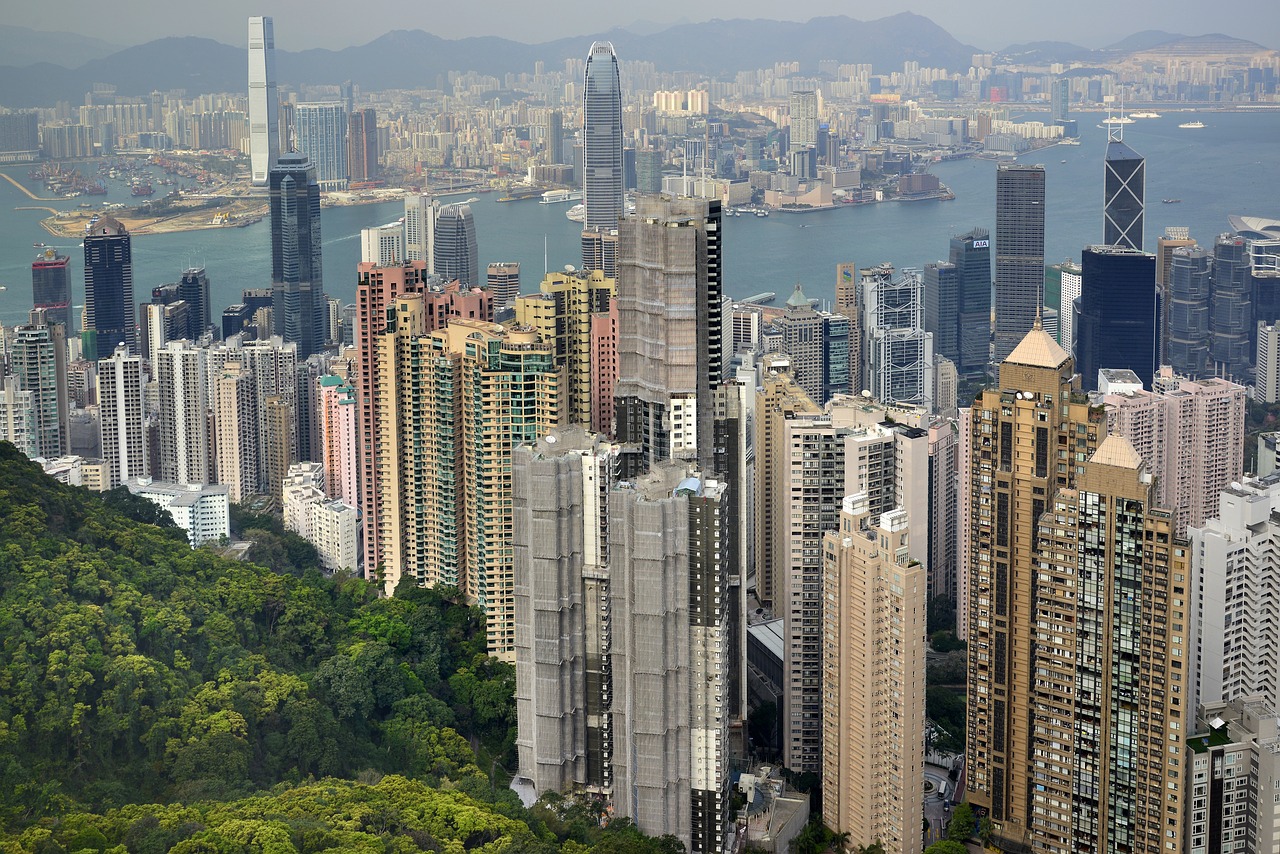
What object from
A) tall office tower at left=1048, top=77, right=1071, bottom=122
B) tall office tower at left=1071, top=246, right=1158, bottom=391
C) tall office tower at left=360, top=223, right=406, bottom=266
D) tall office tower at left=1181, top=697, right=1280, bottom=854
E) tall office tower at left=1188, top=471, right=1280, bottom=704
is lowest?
tall office tower at left=1181, top=697, right=1280, bottom=854

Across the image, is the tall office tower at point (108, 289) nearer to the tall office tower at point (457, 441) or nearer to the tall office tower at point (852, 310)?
the tall office tower at point (457, 441)

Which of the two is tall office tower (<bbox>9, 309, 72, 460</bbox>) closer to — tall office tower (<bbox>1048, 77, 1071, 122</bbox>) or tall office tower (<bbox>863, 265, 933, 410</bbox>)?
tall office tower (<bbox>863, 265, 933, 410</bbox>)

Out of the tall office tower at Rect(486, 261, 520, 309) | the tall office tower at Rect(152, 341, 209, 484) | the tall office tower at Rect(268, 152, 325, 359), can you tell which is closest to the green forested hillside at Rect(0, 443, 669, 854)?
the tall office tower at Rect(152, 341, 209, 484)

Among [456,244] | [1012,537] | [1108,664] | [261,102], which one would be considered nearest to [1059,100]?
[456,244]

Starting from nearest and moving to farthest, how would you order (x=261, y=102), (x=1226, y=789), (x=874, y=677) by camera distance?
(x=1226, y=789)
(x=874, y=677)
(x=261, y=102)

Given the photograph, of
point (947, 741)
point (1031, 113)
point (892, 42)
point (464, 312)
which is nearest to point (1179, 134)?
point (1031, 113)

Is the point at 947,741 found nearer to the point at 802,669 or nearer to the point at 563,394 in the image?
the point at 802,669

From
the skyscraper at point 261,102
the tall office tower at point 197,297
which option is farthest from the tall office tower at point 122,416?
the skyscraper at point 261,102

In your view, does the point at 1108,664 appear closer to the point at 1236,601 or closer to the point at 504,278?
the point at 1236,601
